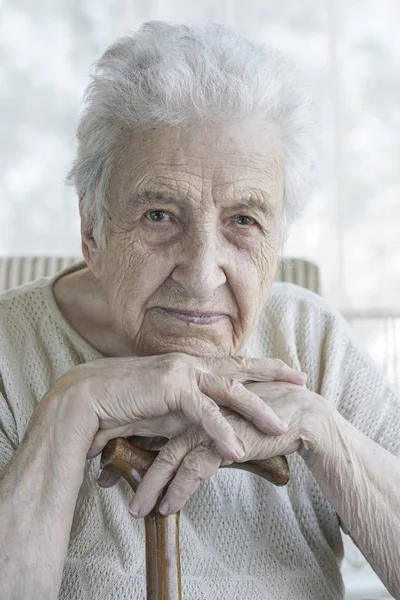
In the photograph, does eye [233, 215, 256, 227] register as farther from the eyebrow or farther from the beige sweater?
the beige sweater

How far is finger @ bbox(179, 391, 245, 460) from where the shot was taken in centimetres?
109

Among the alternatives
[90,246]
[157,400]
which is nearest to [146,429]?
[157,400]

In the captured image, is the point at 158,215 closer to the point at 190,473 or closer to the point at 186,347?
the point at 186,347

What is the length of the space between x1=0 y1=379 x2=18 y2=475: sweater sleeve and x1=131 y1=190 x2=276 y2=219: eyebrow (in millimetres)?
417

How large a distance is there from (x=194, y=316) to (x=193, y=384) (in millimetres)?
174

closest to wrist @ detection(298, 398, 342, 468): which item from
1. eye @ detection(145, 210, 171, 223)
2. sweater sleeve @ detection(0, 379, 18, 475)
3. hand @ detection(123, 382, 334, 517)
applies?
Result: hand @ detection(123, 382, 334, 517)

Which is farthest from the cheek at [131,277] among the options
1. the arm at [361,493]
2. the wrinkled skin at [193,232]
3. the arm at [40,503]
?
the arm at [361,493]

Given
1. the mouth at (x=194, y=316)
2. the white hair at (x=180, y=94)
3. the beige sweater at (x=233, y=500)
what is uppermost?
the white hair at (x=180, y=94)

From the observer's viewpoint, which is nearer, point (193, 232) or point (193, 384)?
point (193, 384)

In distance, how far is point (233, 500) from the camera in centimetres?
142

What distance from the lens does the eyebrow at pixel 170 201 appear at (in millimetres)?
1267

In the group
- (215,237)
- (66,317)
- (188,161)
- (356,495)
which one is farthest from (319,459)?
(66,317)

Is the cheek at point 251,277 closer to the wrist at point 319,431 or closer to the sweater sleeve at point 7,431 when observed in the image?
the wrist at point 319,431

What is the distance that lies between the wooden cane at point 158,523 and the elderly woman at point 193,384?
2cm
